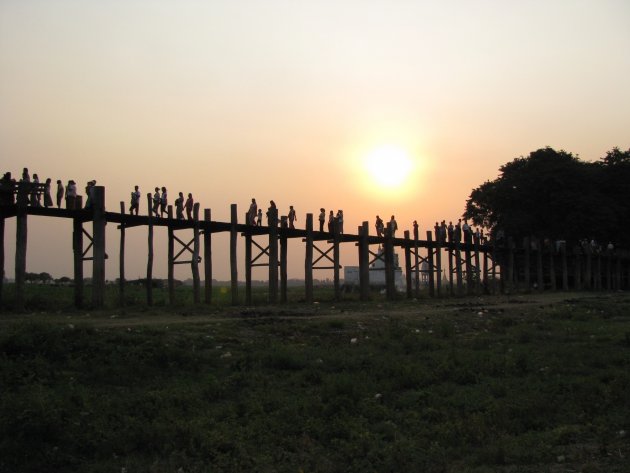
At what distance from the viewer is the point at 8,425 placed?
912 centimetres

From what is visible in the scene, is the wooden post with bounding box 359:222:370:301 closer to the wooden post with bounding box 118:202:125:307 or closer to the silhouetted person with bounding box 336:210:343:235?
the silhouetted person with bounding box 336:210:343:235

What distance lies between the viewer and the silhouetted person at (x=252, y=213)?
88.8 feet

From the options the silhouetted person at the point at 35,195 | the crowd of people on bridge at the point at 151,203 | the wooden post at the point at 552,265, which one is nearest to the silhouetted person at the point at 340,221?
the crowd of people on bridge at the point at 151,203

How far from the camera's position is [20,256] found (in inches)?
740

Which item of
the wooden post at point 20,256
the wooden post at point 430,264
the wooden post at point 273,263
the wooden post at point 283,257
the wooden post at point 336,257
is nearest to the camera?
the wooden post at point 20,256

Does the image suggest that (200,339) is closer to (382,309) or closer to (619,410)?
(619,410)

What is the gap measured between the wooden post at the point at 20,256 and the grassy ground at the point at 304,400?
11.9 ft

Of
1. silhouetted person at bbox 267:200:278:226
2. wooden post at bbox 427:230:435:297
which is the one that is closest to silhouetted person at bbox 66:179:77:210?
silhouetted person at bbox 267:200:278:226

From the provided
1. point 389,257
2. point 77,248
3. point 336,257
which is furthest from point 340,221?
point 77,248

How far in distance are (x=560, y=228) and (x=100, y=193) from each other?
1505 inches

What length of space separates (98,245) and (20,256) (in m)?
2.42

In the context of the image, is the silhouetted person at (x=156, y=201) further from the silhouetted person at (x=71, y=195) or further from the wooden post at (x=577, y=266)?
the wooden post at (x=577, y=266)

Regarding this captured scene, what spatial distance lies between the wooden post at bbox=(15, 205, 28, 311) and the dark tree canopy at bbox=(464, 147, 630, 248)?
38.5 meters

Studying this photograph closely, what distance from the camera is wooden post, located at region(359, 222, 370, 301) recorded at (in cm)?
3048
